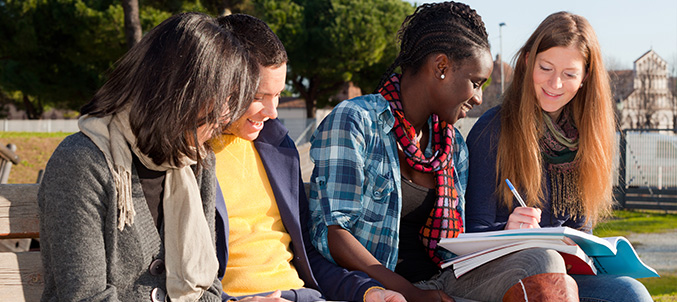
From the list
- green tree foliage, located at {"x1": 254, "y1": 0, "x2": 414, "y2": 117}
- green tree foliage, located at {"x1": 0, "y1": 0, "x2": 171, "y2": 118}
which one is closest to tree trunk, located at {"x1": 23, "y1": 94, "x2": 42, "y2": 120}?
green tree foliage, located at {"x1": 0, "y1": 0, "x2": 171, "y2": 118}

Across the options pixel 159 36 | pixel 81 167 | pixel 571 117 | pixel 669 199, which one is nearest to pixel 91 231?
pixel 81 167

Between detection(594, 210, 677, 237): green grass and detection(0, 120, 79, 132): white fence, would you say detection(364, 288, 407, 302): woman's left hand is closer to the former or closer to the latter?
detection(594, 210, 677, 237): green grass

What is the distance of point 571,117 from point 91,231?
7.62ft

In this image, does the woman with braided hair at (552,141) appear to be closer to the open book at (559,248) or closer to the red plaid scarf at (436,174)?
the red plaid scarf at (436,174)

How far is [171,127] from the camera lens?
1.80 metres

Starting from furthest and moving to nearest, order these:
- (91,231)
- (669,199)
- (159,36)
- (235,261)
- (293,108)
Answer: (293,108) → (669,199) → (235,261) → (159,36) → (91,231)

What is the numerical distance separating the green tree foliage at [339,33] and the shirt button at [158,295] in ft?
71.0

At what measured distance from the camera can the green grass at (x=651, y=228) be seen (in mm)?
6164

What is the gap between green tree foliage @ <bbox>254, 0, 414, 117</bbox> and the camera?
2442cm

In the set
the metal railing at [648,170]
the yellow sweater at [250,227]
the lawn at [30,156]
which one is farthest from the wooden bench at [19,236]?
the lawn at [30,156]

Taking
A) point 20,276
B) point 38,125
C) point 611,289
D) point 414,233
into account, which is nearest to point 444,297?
point 414,233

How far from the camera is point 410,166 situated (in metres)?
2.67

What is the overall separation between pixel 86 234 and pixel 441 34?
171cm

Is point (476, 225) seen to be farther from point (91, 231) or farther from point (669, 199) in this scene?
point (669, 199)
